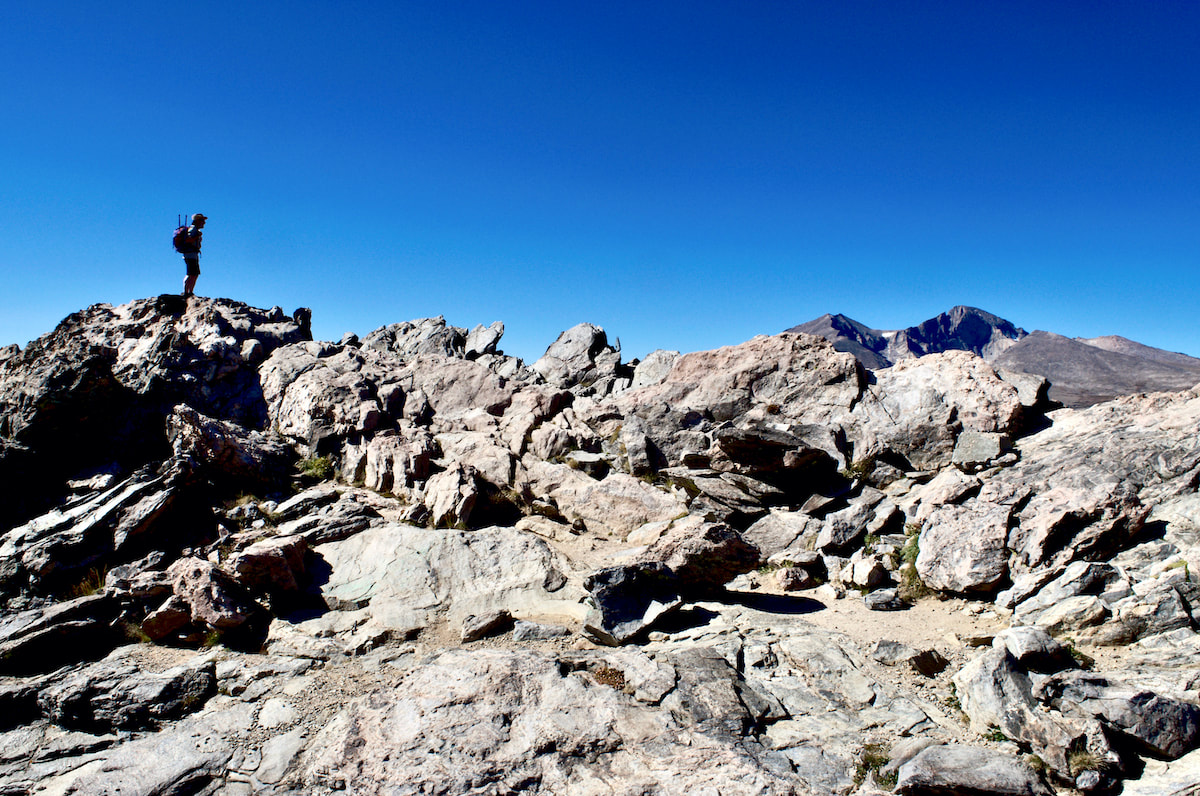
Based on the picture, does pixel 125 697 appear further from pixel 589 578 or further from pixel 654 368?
pixel 654 368

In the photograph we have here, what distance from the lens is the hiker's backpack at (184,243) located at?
82.0ft

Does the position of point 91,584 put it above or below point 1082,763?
above

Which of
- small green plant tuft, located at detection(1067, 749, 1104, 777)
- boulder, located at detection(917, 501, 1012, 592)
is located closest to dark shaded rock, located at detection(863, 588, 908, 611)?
boulder, located at detection(917, 501, 1012, 592)

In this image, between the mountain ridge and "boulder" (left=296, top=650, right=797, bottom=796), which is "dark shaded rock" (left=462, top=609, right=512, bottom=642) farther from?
the mountain ridge

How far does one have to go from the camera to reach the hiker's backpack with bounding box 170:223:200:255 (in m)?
25.0

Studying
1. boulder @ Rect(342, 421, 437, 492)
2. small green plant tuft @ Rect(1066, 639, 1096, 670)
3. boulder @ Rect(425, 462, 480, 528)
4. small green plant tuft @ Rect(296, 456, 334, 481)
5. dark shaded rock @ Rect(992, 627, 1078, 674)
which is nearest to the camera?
dark shaded rock @ Rect(992, 627, 1078, 674)

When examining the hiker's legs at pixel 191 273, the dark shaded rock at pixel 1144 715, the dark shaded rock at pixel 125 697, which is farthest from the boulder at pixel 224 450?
the dark shaded rock at pixel 1144 715

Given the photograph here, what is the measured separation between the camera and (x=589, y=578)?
37.3 ft

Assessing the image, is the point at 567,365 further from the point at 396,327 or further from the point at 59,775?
the point at 59,775

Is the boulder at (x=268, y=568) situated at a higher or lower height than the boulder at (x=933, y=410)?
lower

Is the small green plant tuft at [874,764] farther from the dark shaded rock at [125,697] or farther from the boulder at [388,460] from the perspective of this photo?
the boulder at [388,460]

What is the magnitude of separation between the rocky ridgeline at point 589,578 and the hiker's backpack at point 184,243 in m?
3.97

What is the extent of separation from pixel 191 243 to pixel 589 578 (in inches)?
973

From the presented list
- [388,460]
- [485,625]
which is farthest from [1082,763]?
[388,460]
